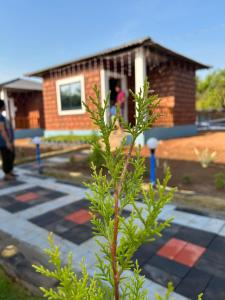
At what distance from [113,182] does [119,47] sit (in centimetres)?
1000

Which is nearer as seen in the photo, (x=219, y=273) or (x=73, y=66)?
(x=219, y=273)

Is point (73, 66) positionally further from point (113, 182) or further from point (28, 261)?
point (113, 182)

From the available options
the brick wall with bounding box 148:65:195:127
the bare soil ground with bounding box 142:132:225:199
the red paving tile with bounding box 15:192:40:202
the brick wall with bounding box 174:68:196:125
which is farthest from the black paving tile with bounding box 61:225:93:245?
the brick wall with bounding box 174:68:196:125

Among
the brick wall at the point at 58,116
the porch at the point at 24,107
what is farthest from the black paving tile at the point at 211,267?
the porch at the point at 24,107

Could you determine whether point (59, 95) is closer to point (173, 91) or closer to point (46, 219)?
point (173, 91)

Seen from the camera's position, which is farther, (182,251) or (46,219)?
(46,219)

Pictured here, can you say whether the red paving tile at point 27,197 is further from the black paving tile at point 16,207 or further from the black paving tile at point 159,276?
the black paving tile at point 159,276

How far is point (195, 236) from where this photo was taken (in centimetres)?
301

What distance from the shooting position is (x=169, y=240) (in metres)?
2.94

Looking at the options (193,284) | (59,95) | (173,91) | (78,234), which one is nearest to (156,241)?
(193,284)

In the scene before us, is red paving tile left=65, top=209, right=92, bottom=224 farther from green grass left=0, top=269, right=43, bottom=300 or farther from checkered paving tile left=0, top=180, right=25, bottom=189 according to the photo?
checkered paving tile left=0, top=180, right=25, bottom=189

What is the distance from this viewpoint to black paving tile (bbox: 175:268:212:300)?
2066 millimetres

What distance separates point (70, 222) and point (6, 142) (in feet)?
10.6

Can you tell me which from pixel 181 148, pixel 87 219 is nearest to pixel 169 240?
pixel 87 219
